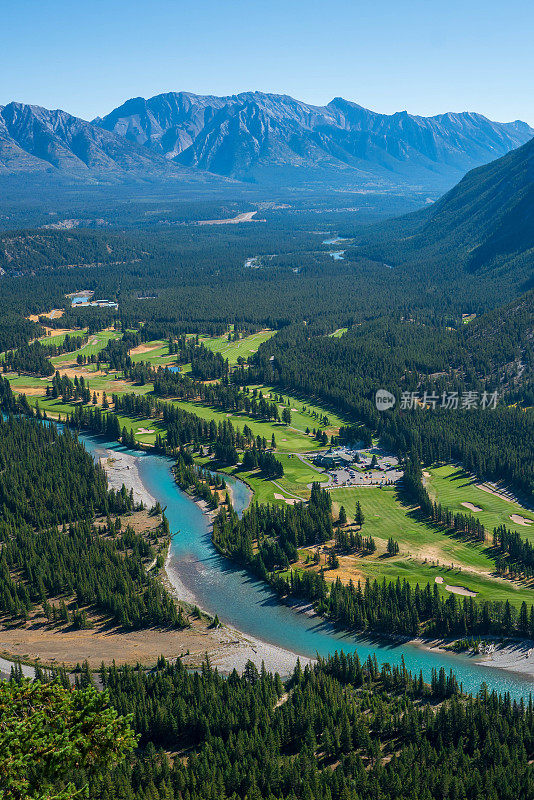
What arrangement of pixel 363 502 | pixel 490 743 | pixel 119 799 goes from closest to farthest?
pixel 119 799 < pixel 490 743 < pixel 363 502

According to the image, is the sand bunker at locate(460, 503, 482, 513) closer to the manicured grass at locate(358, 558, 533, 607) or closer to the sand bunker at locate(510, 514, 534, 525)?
the sand bunker at locate(510, 514, 534, 525)

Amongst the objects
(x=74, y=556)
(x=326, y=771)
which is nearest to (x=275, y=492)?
(x=74, y=556)

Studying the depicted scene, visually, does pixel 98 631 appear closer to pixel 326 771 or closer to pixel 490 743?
pixel 326 771

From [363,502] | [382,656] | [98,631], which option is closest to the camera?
[382,656]

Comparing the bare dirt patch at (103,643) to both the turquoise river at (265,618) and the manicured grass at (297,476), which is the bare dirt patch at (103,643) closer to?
the turquoise river at (265,618)

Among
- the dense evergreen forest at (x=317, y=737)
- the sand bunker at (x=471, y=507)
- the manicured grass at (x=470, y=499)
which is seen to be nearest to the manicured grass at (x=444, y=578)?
the manicured grass at (x=470, y=499)

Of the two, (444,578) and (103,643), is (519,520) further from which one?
(103,643)
